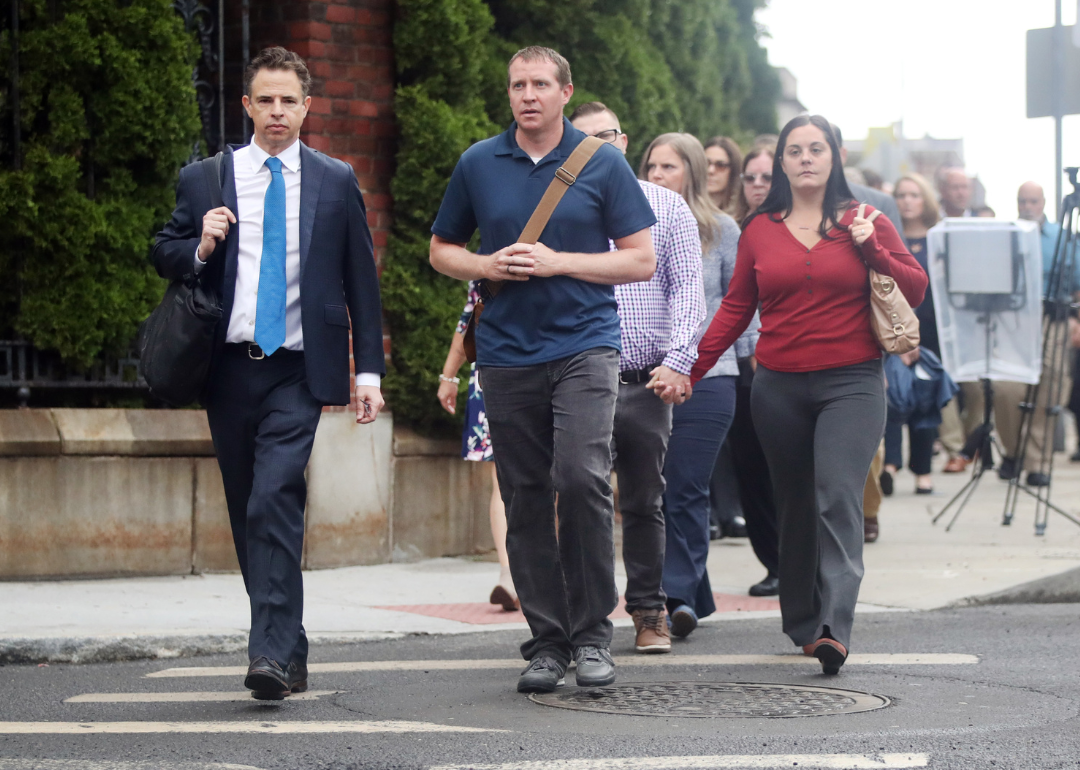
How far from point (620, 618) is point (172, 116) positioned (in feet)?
10.5

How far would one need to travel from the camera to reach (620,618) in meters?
6.84

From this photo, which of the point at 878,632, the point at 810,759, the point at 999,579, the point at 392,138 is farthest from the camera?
the point at 392,138

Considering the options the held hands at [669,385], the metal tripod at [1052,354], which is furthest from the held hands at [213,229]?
the metal tripod at [1052,354]

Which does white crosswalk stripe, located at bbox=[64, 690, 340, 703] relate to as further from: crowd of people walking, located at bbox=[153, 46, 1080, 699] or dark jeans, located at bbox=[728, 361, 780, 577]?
dark jeans, located at bbox=[728, 361, 780, 577]

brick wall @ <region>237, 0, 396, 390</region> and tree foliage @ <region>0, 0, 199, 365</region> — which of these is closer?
tree foliage @ <region>0, 0, 199, 365</region>

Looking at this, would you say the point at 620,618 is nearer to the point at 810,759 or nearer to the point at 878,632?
Answer: the point at 878,632

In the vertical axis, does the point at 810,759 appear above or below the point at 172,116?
below

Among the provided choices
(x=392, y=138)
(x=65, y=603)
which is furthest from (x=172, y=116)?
(x=65, y=603)

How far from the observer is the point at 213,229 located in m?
4.71

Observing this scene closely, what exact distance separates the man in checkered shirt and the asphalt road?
0.27 metres

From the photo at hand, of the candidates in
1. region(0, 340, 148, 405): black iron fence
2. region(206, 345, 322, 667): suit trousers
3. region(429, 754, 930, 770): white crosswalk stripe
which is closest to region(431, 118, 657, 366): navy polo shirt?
region(206, 345, 322, 667): suit trousers

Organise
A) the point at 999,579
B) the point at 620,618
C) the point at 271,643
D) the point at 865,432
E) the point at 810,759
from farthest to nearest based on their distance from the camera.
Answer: the point at 999,579, the point at 620,618, the point at 865,432, the point at 271,643, the point at 810,759

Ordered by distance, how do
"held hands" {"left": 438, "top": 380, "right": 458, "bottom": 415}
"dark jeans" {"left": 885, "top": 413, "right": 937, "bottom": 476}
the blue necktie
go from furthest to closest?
"dark jeans" {"left": 885, "top": 413, "right": 937, "bottom": 476} → "held hands" {"left": 438, "top": 380, "right": 458, "bottom": 415} → the blue necktie

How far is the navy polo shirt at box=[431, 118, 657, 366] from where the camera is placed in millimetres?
4988
